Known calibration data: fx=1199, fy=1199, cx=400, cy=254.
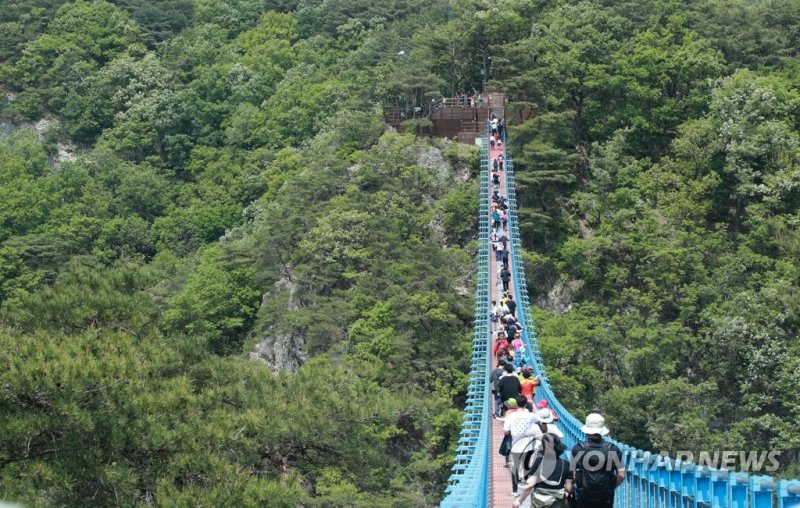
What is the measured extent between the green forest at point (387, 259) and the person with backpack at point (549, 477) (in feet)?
14.3

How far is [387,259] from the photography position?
28766 millimetres

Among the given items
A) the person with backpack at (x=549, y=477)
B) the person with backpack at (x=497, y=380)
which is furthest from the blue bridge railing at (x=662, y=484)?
the person with backpack at (x=549, y=477)

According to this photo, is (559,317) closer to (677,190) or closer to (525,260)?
(525,260)

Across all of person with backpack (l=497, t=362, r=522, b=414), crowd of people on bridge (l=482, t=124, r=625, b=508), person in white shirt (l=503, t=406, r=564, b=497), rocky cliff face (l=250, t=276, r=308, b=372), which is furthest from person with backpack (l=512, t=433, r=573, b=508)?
rocky cliff face (l=250, t=276, r=308, b=372)

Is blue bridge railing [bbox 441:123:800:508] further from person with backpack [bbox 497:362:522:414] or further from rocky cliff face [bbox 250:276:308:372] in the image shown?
rocky cliff face [bbox 250:276:308:372]

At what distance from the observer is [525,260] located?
29047 mm

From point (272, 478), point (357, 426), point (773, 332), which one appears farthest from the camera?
point (773, 332)

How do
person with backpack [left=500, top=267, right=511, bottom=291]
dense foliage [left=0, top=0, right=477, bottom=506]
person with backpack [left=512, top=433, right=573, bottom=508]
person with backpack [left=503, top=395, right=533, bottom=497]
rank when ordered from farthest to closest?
person with backpack [left=500, top=267, right=511, bottom=291], dense foliage [left=0, top=0, right=477, bottom=506], person with backpack [left=503, top=395, right=533, bottom=497], person with backpack [left=512, top=433, right=573, bottom=508]

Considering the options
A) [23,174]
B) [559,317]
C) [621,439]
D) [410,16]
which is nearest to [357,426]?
[621,439]

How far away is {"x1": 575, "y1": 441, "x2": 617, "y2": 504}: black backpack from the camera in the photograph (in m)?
7.11

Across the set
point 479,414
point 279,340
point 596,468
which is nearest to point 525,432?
point 596,468

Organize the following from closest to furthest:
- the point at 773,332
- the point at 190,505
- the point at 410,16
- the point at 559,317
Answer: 1. the point at 190,505
2. the point at 773,332
3. the point at 559,317
4. the point at 410,16

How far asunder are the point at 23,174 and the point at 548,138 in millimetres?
22671

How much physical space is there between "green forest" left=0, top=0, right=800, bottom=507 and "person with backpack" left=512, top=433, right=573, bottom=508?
172 inches
